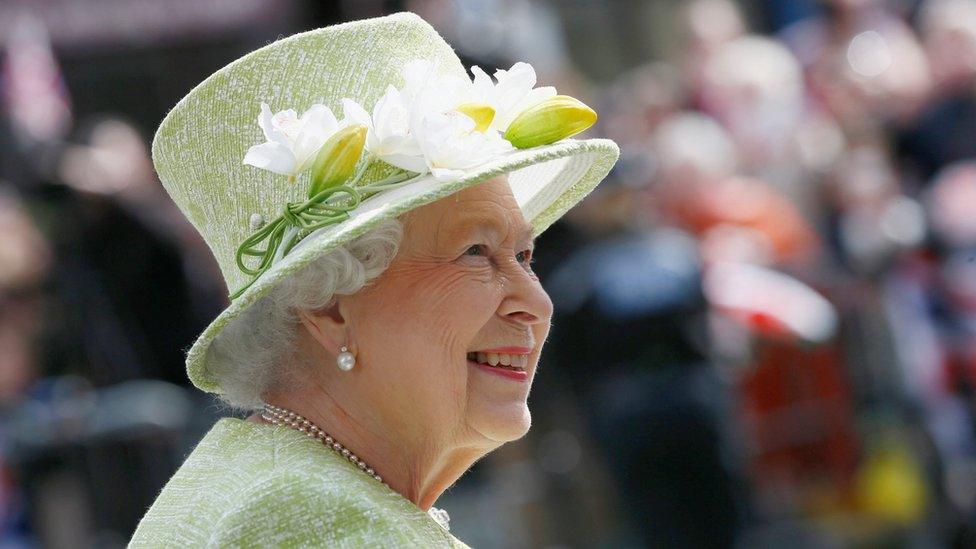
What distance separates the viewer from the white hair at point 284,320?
2.69 meters

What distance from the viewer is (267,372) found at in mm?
2811

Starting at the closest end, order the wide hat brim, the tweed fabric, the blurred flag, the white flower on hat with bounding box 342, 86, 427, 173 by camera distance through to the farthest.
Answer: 1. the tweed fabric
2. the wide hat brim
3. the white flower on hat with bounding box 342, 86, 427, 173
4. the blurred flag

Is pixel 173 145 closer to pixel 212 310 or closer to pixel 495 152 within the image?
pixel 495 152

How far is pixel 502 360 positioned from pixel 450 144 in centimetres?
47

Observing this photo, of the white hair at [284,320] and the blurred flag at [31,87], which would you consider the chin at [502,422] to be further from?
the blurred flag at [31,87]

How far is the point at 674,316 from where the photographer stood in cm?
670

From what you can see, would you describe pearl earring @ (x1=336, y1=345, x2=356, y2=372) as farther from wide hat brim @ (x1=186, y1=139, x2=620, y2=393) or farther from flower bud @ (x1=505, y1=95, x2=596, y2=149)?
flower bud @ (x1=505, y1=95, x2=596, y2=149)

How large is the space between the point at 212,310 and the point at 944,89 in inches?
150

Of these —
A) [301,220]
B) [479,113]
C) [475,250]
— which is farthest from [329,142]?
[475,250]

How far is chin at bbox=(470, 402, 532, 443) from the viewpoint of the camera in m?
2.78

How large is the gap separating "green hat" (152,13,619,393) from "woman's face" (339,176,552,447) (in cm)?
16

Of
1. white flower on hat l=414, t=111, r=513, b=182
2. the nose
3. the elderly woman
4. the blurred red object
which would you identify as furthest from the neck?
the blurred red object

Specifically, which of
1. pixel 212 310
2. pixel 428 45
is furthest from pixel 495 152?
pixel 212 310

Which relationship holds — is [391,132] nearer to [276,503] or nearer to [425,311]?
[425,311]
